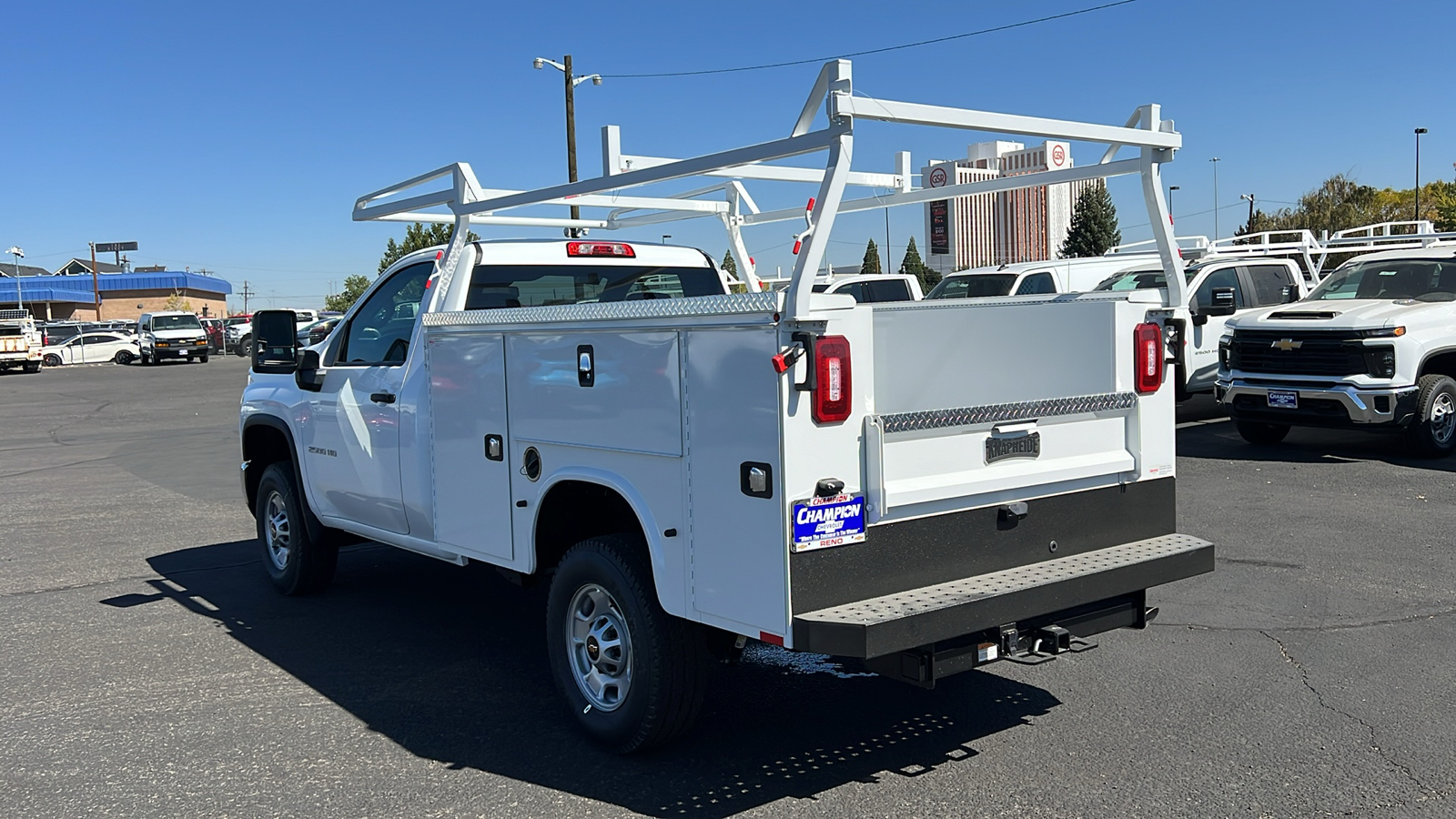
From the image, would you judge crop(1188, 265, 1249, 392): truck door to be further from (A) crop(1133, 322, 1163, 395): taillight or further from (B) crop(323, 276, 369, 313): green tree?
(B) crop(323, 276, 369, 313): green tree

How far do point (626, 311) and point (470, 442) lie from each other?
1352 millimetres

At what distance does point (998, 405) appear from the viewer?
4.44 metres

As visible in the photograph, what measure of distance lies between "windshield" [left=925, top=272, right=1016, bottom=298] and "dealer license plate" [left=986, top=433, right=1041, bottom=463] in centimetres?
1250

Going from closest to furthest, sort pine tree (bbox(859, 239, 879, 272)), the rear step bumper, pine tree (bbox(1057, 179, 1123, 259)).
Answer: the rear step bumper
pine tree (bbox(859, 239, 879, 272))
pine tree (bbox(1057, 179, 1123, 259))

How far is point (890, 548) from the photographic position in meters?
4.10

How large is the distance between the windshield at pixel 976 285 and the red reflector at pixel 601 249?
418 inches

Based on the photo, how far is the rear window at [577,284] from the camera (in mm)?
6172

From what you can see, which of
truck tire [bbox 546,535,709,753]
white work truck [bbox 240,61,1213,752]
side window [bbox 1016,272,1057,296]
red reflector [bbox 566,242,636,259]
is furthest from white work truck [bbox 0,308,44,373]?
truck tire [bbox 546,535,709,753]

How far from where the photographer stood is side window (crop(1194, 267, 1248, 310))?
15328 millimetres

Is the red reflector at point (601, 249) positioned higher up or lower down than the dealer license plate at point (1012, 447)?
higher up

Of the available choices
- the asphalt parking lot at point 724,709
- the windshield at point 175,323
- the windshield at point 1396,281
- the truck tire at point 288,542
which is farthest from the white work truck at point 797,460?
the windshield at point 175,323

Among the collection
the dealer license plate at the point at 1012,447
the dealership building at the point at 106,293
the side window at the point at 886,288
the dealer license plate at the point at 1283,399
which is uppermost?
the dealership building at the point at 106,293

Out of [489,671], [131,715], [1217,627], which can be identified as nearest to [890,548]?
[489,671]

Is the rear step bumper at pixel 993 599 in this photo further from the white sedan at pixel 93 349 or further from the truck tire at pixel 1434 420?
the white sedan at pixel 93 349
